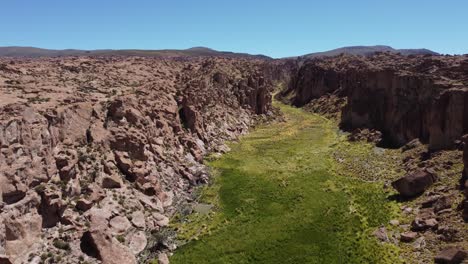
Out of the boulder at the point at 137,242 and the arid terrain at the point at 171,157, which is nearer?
the arid terrain at the point at 171,157

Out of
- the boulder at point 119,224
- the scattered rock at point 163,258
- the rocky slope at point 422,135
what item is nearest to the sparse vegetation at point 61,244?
the boulder at point 119,224

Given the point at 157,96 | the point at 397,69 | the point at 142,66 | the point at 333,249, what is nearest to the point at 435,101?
the point at 397,69

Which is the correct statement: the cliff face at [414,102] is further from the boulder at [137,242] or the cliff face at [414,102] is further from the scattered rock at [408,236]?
the boulder at [137,242]

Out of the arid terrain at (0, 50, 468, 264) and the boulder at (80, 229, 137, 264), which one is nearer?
the boulder at (80, 229, 137, 264)

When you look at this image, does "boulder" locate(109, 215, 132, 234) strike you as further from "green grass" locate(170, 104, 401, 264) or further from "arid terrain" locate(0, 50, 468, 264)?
"green grass" locate(170, 104, 401, 264)

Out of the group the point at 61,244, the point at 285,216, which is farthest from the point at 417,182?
the point at 61,244

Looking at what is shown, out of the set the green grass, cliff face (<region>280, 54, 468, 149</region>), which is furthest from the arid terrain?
the green grass
